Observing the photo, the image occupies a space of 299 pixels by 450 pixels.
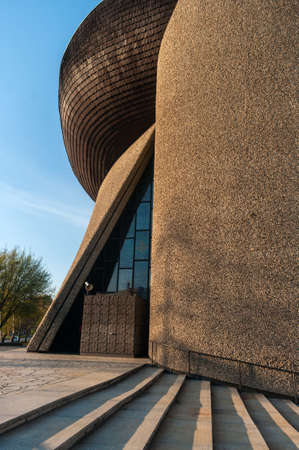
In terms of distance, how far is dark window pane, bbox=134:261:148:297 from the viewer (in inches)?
476

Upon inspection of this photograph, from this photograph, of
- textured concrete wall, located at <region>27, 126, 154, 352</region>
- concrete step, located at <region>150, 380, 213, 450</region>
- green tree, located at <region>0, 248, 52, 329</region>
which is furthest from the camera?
green tree, located at <region>0, 248, 52, 329</region>

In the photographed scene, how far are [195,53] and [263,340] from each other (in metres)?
7.05

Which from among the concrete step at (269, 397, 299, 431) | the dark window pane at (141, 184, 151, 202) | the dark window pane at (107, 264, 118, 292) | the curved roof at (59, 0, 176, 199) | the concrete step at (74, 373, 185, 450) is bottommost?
the concrete step at (269, 397, 299, 431)

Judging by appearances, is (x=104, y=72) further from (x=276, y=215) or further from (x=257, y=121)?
(x=276, y=215)

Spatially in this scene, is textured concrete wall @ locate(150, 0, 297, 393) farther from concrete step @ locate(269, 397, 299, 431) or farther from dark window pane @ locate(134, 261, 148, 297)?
dark window pane @ locate(134, 261, 148, 297)

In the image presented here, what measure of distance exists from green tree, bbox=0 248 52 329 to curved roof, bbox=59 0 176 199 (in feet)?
29.1

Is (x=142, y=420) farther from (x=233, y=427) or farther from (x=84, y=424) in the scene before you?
(x=233, y=427)

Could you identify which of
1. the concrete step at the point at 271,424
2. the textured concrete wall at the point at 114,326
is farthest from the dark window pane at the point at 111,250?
the concrete step at the point at 271,424

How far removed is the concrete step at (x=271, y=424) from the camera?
3234 mm

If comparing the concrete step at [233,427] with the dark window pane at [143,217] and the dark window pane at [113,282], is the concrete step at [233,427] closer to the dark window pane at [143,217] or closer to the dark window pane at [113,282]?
the dark window pane at [113,282]

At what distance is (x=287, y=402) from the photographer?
515 cm

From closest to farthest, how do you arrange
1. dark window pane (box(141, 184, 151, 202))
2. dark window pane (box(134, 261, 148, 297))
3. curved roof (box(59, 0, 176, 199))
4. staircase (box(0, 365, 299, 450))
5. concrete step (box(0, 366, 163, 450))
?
concrete step (box(0, 366, 163, 450)), staircase (box(0, 365, 299, 450)), dark window pane (box(134, 261, 148, 297)), dark window pane (box(141, 184, 151, 202)), curved roof (box(59, 0, 176, 199))

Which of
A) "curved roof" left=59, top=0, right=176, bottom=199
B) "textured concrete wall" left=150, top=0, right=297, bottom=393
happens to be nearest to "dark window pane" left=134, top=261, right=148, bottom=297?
"textured concrete wall" left=150, top=0, right=297, bottom=393

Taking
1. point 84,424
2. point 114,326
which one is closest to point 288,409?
point 84,424
